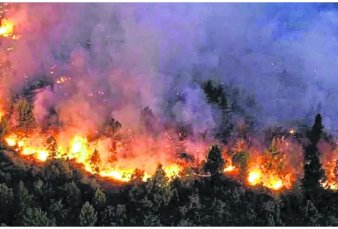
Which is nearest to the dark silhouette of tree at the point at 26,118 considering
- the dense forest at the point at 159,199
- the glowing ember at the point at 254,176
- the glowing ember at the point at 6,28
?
the dense forest at the point at 159,199

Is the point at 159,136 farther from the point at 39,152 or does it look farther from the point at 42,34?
the point at 42,34

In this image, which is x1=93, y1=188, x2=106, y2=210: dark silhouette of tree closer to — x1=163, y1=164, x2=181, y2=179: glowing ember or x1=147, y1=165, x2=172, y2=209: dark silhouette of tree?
x1=147, y1=165, x2=172, y2=209: dark silhouette of tree

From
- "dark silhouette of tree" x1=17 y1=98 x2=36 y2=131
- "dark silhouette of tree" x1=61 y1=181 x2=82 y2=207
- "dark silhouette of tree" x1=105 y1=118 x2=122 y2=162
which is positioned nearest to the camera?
"dark silhouette of tree" x1=61 y1=181 x2=82 y2=207

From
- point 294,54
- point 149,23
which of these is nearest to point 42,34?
point 149,23

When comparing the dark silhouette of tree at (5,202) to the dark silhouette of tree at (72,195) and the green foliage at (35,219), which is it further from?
the dark silhouette of tree at (72,195)

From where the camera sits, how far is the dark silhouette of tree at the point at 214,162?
32.0m

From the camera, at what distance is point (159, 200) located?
3133 cm

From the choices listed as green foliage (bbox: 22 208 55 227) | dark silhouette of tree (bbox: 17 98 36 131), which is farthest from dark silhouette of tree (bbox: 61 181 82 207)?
dark silhouette of tree (bbox: 17 98 36 131)

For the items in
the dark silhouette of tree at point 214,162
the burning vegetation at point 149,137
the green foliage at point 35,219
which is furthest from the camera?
the burning vegetation at point 149,137

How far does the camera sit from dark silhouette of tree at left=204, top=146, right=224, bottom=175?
32.0m

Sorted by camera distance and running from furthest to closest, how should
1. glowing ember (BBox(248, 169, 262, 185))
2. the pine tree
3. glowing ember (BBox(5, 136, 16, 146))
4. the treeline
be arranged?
glowing ember (BBox(5, 136, 16, 146))
glowing ember (BBox(248, 169, 262, 185))
the treeline
the pine tree

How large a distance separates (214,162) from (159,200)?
3.28 metres

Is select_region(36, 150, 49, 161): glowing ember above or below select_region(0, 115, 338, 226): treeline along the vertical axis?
above

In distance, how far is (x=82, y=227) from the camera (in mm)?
28766
